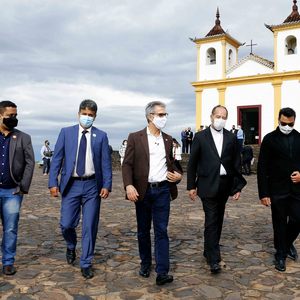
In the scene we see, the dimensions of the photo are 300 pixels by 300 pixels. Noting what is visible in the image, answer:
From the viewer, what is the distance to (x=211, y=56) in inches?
1233

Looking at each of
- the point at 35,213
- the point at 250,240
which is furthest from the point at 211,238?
the point at 35,213

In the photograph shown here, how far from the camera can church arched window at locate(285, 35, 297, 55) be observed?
28572mm

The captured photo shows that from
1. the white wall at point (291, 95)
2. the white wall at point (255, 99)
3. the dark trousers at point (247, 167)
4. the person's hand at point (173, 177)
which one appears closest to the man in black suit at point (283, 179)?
the person's hand at point (173, 177)

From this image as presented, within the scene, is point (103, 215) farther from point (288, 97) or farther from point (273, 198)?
point (288, 97)

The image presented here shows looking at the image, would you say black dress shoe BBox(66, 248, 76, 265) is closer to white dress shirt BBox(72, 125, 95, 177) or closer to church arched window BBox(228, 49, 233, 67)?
white dress shirt BBox(72, 125, 95, 177)

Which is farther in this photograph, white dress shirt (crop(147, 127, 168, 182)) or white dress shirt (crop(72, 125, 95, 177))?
white dress shirt (crop(72, 125, 95, 177))

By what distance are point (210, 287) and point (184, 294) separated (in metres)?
0.35

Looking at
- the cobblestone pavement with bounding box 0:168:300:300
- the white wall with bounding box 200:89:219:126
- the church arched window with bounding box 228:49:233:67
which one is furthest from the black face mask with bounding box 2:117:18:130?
the church arched window with bounding box 228:49:233:67

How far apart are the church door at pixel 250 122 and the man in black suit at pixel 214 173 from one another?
81.6 ft

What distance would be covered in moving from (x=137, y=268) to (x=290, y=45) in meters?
27.1

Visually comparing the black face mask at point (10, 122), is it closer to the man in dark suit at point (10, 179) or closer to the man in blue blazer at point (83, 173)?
the man in dark suit at point (10, 179)

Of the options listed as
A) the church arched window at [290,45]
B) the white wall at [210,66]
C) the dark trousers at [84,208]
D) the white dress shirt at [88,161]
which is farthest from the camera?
the white wall at [210,66]

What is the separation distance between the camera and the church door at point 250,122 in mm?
29734

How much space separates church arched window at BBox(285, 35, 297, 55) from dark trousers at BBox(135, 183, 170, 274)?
26.4 m
